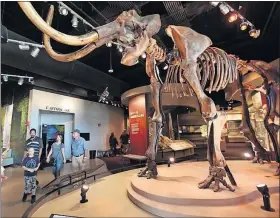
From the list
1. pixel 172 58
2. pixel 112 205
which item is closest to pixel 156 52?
pixel 172 58

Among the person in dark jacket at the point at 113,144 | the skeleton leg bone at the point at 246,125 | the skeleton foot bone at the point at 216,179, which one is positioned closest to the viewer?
the skeleton foot bone at the point at 216,179

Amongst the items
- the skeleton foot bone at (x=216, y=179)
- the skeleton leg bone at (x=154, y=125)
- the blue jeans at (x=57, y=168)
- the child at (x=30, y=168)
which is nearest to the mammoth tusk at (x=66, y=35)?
the skeleton leg bone at (x=154, y=125)

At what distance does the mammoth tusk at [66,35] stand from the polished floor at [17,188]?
1.83 metres

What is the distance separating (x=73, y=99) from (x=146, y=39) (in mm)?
2074

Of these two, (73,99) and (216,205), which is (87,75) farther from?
(216,205)

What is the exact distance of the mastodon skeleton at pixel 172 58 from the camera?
1228 millimetres

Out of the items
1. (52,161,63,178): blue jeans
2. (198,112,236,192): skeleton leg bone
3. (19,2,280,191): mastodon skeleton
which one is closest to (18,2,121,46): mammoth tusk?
(19,2,280,191): mastodon skeleton

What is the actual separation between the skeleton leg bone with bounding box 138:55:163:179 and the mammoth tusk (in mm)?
1300

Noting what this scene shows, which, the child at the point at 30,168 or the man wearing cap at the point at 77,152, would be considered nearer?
the man wearing cap at the point at 77,152

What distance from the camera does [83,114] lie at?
311 cm

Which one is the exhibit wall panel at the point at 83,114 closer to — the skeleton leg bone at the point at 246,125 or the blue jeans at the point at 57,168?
the blue jeans at the point at 57,168

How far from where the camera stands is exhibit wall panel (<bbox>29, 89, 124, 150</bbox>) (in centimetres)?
297

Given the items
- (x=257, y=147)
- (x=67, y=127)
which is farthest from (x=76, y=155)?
(x=257, y=147)

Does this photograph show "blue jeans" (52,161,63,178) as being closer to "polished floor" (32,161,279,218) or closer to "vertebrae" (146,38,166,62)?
"polished floor" (32,161,279,218)
